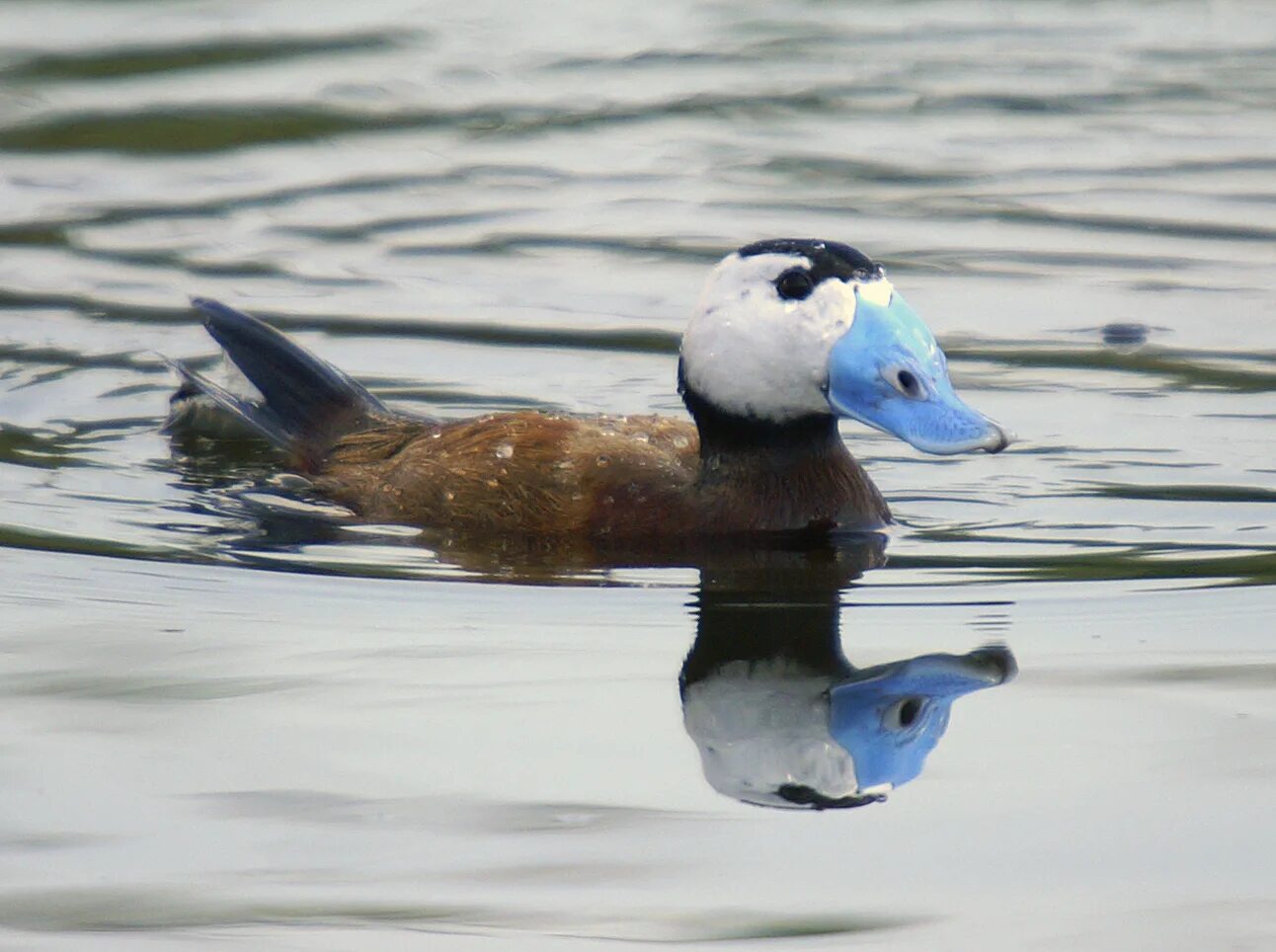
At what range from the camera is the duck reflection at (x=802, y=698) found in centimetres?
437

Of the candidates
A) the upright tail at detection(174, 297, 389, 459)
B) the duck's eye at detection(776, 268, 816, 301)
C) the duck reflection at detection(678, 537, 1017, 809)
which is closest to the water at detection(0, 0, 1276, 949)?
the duck reflection at detection(678, 537, 1017, 809)

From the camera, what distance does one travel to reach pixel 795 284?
599cm

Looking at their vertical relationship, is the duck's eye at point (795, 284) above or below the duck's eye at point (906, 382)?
above

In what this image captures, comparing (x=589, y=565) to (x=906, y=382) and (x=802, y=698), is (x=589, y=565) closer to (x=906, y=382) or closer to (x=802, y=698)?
(x=906, y=382)

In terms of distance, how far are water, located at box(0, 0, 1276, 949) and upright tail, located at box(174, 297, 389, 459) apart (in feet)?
0.60

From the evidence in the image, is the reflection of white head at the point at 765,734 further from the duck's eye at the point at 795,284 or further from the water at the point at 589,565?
the duck's eye at the point at 795,284

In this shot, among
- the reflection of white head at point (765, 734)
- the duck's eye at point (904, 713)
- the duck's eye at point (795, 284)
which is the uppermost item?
the duck's eye at point (795, 284)

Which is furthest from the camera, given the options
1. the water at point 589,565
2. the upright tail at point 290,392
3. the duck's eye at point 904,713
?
the upright tail at point 290,392

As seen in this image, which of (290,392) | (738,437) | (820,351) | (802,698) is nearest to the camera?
(802,698)

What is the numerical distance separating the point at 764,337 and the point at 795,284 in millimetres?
153

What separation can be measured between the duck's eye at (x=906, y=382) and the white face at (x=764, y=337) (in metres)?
0.19

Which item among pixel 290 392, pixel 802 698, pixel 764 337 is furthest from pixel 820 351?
pixel 290 392

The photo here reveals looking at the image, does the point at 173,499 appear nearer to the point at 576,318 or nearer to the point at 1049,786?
the point at 576,318

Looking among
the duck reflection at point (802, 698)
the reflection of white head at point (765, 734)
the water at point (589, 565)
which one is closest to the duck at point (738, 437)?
the water at point (589, 565)
